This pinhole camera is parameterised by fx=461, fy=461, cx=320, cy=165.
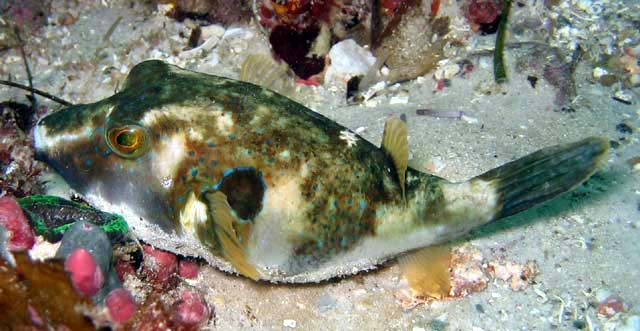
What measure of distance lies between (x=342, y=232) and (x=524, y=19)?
385 cm

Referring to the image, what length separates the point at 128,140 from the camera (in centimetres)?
246

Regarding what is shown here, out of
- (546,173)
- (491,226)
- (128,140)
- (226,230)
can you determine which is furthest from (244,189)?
(491,226)

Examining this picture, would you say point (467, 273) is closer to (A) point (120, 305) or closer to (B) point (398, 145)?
(B) point (398, 145)

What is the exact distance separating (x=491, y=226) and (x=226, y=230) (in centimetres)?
205

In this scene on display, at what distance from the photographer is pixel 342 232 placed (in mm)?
2633

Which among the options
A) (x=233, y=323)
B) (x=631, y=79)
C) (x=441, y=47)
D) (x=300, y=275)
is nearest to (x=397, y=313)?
(x=300, y=275)

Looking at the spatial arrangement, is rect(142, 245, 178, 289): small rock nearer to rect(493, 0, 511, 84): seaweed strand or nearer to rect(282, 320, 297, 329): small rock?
rect(282, 320, 297, 329): small rock

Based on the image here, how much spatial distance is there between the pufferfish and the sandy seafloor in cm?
48

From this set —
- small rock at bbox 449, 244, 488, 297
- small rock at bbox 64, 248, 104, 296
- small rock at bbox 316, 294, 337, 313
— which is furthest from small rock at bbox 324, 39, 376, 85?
small rock at bbox 64, 248, 104, 296

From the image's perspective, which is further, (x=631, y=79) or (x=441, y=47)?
(x=441, y=47)

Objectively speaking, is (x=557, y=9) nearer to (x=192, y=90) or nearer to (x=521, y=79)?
(x=521, y=79)

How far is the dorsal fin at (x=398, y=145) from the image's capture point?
107 inches

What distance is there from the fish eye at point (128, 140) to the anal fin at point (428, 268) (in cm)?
174

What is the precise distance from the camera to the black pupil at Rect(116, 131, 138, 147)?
2460 millimetres
